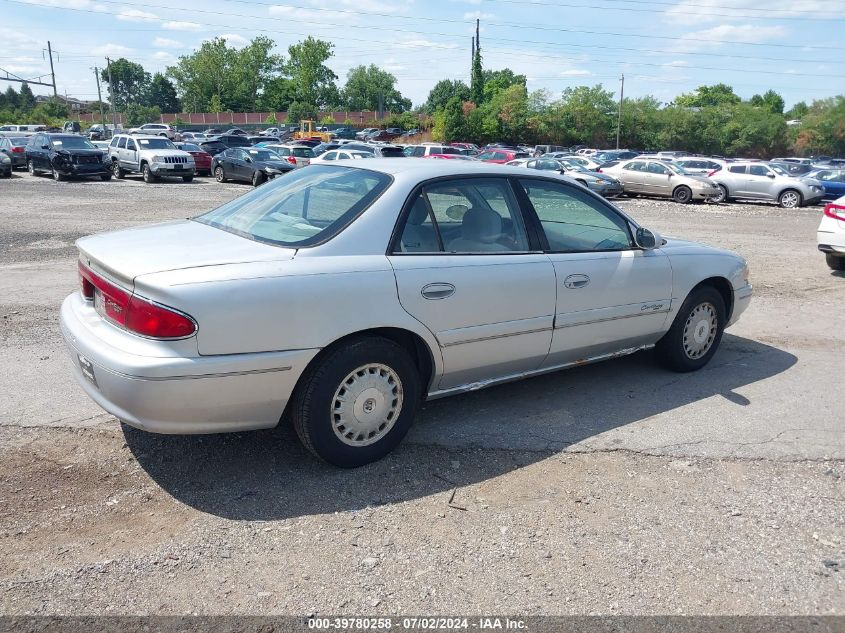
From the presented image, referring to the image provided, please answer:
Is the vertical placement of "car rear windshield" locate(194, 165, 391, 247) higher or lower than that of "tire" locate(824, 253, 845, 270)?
higher

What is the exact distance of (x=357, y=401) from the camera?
387 centimetres

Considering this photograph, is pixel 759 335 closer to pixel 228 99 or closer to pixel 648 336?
pixel 648 336

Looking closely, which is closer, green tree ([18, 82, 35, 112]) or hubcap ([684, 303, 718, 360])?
hubcap ([684, 303, 718, 360])

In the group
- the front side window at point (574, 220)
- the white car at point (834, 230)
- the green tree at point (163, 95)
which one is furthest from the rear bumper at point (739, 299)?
the green tree at point (163, 95)

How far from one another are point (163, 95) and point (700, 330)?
151810 millimetres

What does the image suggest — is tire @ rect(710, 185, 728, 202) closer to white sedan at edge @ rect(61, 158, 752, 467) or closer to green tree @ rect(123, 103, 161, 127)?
white sedan at edge @ rect(61, 158, 752, 467)

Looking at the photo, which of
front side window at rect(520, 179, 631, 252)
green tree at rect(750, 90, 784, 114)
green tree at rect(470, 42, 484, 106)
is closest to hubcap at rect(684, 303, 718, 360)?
front side window at rect(520, 179, 631, 252)

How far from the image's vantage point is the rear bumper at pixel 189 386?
3330mm

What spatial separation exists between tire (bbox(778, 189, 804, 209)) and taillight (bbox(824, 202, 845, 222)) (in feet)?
49.1

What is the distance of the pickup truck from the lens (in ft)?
86.9

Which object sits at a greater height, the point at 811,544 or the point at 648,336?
the point at 648,336

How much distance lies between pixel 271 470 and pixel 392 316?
1.10 meters

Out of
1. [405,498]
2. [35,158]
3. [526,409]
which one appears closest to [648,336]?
[526,409]

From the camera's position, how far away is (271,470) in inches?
156
